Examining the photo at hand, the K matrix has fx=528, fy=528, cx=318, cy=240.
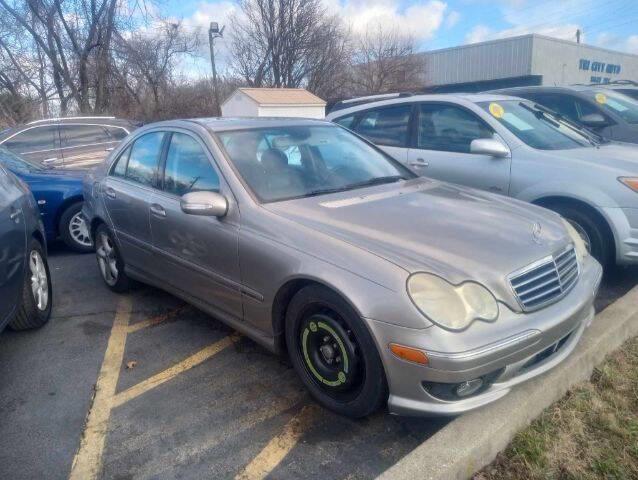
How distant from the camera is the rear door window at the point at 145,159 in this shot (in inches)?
163

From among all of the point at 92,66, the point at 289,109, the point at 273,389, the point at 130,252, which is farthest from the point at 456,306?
the point at 92,66

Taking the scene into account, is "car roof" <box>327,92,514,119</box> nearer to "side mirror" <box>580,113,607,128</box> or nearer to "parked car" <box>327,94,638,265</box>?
"parked car" <box>327,94,638,265</box>

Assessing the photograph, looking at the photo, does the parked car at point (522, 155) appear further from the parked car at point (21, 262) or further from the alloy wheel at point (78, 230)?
the parked car at point (21, 262)

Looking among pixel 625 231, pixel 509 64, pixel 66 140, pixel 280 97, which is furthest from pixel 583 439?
pixel 509 64

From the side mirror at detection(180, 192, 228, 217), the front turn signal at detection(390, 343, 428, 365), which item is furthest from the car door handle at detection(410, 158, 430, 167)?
the front turn signal at detection(390, 343, 428, 365)

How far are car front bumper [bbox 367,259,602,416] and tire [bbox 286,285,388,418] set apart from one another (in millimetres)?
108

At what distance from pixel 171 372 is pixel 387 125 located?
370 centimetres

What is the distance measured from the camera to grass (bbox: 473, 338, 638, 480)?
7.54 ft

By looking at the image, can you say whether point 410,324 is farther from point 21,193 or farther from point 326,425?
point 21,193

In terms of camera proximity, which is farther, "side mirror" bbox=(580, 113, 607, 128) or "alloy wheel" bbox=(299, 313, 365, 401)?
"side mirror" bbox=(580, 113, 607, 128)

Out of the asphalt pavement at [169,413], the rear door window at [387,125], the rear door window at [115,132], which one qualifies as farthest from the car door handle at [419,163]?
the rear door window at [115,132]

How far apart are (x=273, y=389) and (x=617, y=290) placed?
300 cm

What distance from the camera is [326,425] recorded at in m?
2.81

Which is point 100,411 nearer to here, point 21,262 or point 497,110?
point 21,262
